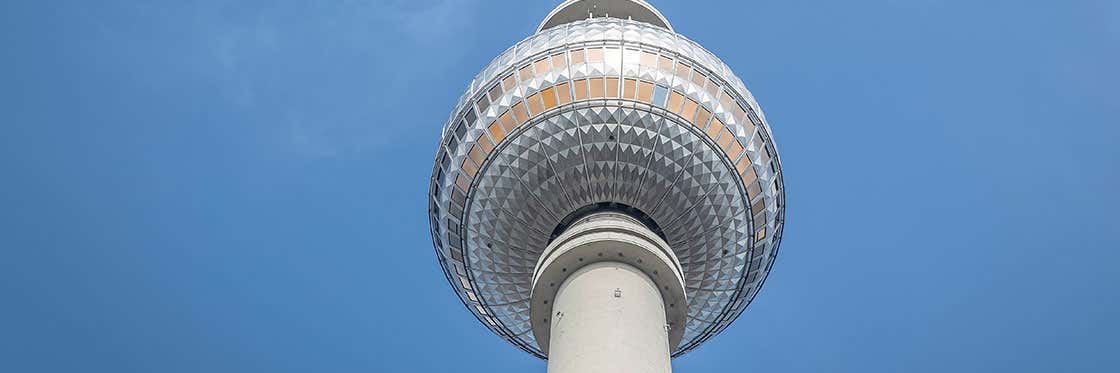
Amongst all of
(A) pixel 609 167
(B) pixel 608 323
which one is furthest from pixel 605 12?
(B) pixel 608 323

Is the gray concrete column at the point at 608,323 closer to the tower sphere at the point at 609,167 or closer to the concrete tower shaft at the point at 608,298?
the concrete tower shaft at the point at 608,298

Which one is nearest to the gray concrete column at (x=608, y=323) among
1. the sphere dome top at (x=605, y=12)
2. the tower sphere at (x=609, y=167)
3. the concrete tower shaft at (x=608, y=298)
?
the concrete tower shaft at (x=608, y=298)

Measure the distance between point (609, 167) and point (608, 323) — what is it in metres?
5.63

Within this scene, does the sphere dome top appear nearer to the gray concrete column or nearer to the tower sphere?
the tower sphere

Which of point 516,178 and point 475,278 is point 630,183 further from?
point 475,278

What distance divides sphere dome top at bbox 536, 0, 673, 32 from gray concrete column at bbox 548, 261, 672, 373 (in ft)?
42.8

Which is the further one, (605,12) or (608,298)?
(605,12)

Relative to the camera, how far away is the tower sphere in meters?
26.9

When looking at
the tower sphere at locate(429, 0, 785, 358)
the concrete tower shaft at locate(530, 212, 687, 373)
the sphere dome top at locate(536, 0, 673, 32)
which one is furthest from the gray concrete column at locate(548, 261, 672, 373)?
the sphere dome top at locate(536, 0, 673, 32)

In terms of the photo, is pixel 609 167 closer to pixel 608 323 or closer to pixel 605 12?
pixel 608 323

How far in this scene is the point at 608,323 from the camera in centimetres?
2294

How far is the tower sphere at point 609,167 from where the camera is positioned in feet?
88.3

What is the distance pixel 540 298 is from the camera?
2581 cm

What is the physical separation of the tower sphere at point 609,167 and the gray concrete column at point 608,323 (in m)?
0.65
